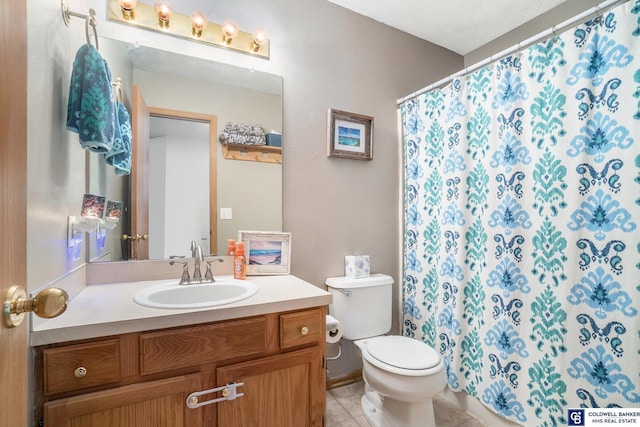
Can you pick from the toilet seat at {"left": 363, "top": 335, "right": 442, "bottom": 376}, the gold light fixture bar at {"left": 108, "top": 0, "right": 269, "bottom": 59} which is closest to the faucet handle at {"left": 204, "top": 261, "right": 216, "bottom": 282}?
the toilet seat at {"left": 363, "top": 335, "right": 442, "bottom": 376}

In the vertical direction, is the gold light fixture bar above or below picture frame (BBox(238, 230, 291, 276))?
above

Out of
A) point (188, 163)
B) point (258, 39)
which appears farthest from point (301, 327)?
point (258, 39)

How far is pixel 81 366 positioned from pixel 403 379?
1.24 metres

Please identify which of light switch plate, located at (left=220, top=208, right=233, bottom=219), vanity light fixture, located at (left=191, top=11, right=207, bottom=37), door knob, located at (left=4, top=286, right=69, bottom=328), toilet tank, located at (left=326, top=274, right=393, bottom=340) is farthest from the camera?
toilet tank, located at (left=326, top=274, right=393, bottom=340)

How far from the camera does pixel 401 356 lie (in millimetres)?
1490

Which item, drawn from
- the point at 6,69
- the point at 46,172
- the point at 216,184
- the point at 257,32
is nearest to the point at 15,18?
the point at 6,69

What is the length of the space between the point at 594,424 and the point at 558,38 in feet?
5.26

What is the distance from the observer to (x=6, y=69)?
0.48m

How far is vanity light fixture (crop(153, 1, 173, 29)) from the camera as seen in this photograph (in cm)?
142

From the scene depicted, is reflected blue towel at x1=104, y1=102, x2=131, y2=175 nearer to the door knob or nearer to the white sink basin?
the white sink basin

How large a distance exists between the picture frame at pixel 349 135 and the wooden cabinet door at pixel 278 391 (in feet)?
4.02

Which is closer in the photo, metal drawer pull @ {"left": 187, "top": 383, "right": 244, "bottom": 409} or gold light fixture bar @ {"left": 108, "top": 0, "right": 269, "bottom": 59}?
metal drawer pull @ {"left": 187, "top": 383, "right": 244, "bottom": 409}

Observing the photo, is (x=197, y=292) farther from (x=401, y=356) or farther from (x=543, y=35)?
(x=543, y=35)

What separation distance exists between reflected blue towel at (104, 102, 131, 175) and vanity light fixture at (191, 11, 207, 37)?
1.82 ft
